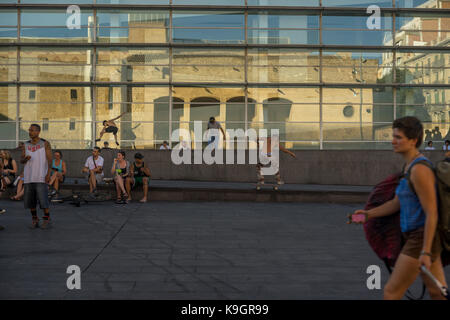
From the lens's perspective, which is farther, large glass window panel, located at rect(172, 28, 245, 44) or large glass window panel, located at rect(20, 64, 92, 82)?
large glass window panel, located at rect(172, 28, 245, 44)

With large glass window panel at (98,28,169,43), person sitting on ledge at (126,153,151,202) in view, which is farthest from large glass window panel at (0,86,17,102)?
person sitting on ledge at (126,153,151,202)

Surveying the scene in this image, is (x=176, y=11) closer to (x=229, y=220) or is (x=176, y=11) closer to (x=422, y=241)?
(x=229, y=220)

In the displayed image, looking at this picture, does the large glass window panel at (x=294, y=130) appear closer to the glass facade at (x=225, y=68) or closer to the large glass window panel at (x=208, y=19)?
the glass facade at (x=225, y=68)

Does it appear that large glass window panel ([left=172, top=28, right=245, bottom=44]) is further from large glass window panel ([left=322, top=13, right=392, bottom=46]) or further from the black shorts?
the black shorts

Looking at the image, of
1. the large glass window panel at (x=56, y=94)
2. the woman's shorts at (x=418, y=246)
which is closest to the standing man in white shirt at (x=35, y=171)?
the woman's shorts at (x=418, y=246)

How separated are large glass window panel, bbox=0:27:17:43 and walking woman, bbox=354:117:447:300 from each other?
21232 millimetres

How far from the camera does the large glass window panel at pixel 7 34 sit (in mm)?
21688

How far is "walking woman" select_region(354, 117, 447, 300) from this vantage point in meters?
3.19

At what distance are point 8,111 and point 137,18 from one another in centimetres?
651

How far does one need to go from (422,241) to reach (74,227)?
22.9 feet

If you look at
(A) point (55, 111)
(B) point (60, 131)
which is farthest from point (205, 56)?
(B) point (60, 131)

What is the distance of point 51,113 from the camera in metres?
21.6

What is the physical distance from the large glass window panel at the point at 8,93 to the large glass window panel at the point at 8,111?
0.21 m

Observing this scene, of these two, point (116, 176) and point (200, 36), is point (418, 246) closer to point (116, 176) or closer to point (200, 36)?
point (116, 176)
